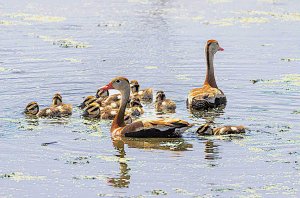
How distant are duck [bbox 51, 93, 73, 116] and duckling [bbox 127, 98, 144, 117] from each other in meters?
1.26

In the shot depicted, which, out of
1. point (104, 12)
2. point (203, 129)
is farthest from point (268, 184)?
point (104, 12)

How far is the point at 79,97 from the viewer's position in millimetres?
21031

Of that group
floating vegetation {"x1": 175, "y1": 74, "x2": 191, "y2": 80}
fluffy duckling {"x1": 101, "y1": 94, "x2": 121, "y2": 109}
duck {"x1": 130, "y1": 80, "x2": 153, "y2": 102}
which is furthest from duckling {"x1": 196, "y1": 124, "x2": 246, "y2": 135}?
floating vegetation {"x1": 175, "y1": 74, "x2": 191, "y2": 80}

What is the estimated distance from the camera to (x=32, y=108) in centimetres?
1892

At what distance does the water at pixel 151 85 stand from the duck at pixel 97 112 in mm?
347

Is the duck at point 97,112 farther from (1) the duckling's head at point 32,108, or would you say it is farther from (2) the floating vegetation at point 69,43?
(2) the floating vegetation at point 69,43

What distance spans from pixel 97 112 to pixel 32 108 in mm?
1352

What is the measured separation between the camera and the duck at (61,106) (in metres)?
19.0

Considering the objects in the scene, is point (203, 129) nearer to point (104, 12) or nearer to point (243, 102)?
point (243, 102)

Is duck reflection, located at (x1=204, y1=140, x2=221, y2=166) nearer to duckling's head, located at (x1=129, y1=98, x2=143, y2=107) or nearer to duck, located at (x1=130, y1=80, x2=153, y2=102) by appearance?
duckling's head, located at (x1=129, y1=98, x2=143, y2=107)

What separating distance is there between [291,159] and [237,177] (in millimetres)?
1543

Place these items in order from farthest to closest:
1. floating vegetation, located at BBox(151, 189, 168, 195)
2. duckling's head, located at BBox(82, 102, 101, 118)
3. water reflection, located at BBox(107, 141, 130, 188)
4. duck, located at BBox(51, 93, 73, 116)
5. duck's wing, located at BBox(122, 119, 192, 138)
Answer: duck, located at BBox(51, 93, 73, 116), duckling's head, located at BBox(82, 102, 101, 118), duck's wing, located at BBox(122, 119, 192, 138), water reflection, located at BBox(107, 141, 130, 188), floating vegetation, located at BBox(151, 189, 168, 195)

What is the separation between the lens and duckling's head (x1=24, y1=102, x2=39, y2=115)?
62.1ft

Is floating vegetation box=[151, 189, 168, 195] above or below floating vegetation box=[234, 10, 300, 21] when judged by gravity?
below
